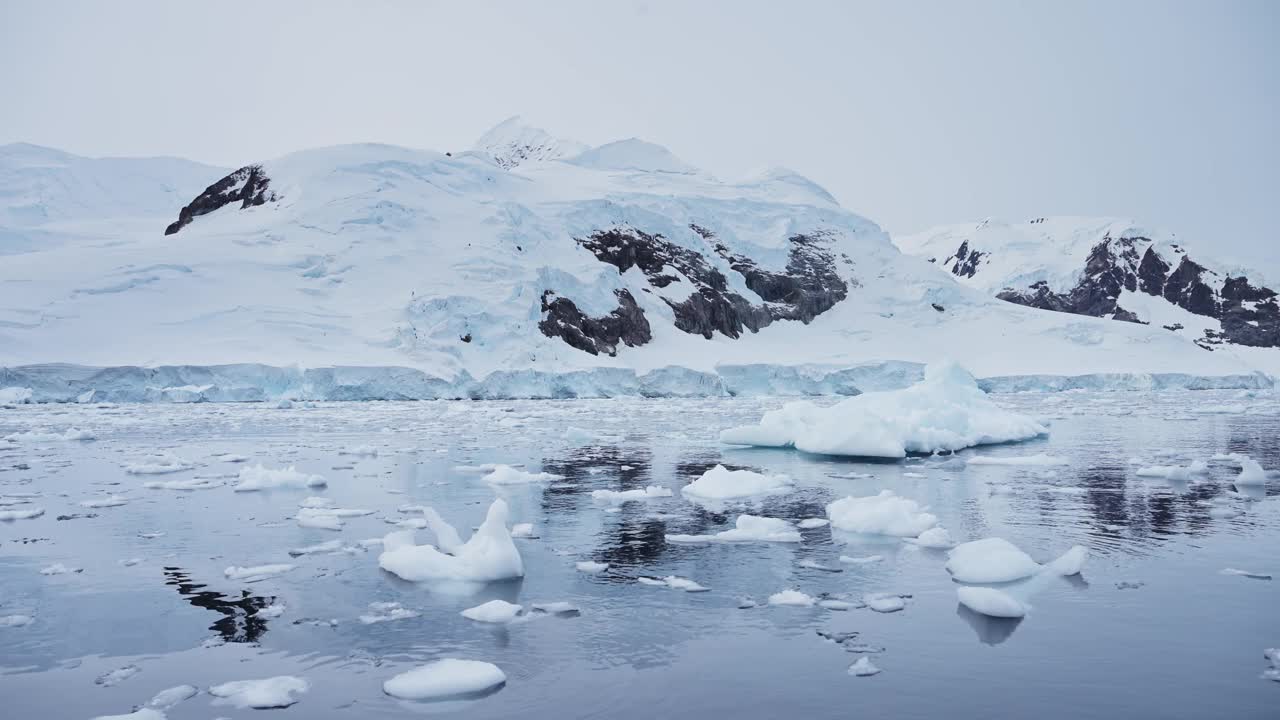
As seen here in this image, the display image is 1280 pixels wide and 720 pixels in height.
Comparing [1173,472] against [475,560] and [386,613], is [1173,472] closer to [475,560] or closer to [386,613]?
[475,560]

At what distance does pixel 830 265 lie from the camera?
7694 cm

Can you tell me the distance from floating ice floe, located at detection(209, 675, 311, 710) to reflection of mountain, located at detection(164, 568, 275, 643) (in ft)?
3.17

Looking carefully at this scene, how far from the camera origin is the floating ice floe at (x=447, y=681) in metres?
4.62

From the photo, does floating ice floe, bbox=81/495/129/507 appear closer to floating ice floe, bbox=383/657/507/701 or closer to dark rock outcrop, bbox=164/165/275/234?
floating ice floe, bbox=383/657/507/701

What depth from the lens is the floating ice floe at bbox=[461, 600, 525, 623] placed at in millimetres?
6062

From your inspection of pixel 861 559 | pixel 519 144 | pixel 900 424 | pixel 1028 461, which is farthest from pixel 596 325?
pixel 519 144

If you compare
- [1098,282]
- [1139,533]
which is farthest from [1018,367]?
[1098,282]

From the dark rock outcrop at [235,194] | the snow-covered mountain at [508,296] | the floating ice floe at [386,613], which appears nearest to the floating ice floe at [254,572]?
the floating ice floe at [386,613]

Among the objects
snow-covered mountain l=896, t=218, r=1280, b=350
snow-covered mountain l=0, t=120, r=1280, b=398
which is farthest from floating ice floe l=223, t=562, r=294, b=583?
snow-covered mountain l=896, t=218, r=1280, b=350

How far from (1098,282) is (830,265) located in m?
70.8

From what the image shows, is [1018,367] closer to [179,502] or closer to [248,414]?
[248,414]

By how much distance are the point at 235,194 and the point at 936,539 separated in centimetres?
6550

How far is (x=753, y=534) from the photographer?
8.85 meters

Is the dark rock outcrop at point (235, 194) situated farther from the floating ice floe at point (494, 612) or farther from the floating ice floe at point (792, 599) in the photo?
the floating ice floe at point (792, 599)
